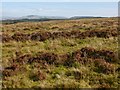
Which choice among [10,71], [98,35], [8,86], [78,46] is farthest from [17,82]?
[98,35]

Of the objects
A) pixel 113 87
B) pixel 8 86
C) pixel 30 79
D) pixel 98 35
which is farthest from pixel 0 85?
pixel 98 35

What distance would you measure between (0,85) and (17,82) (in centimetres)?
68

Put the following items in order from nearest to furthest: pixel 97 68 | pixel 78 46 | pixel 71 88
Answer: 1. pixel 71 88
2. pixel 97 68
3. pixel 78 46

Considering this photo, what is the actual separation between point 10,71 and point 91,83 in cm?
370

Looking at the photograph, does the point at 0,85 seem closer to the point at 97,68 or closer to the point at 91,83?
the point at 91,83

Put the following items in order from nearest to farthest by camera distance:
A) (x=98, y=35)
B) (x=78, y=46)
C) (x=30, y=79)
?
(x=30, y=79) → (x=78, y=46) → (x=98, y=35)

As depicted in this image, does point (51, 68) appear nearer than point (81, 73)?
No

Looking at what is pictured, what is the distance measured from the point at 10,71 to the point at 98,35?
37.7 ft

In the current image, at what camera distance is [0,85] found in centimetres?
1182

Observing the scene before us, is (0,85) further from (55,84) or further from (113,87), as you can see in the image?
(113,87)

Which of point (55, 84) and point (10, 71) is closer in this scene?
point (55, 84)

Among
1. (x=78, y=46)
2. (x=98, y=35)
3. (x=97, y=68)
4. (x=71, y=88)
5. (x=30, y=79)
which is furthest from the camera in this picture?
(x=98, y=35)

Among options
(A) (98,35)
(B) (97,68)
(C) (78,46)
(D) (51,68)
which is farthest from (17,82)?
(A) (98,35)

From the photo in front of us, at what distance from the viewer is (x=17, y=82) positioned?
1201cm
